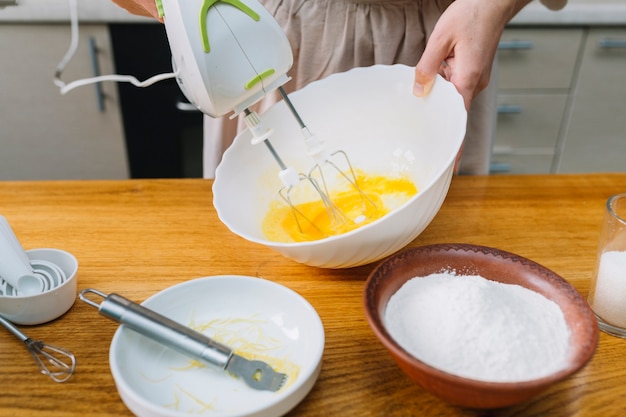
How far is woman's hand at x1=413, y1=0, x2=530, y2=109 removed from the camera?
73 centimetres

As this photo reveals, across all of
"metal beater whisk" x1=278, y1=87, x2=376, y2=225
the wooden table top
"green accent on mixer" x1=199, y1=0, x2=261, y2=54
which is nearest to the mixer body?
"green accent on mixer" x1=199, y1=0, x2=261, y2=54

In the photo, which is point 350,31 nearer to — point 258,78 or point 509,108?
point 258,78

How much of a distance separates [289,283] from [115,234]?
0.26m

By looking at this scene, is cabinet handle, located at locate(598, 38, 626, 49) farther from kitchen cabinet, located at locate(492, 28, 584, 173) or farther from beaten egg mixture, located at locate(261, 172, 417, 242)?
beaten egg mixture, located at locate(261, 172, 417, 242)

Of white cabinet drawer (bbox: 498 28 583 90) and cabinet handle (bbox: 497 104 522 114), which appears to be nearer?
white cabinet drawer (bbox: 498 28 583 90)

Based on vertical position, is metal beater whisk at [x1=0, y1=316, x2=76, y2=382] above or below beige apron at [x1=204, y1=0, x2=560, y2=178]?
below

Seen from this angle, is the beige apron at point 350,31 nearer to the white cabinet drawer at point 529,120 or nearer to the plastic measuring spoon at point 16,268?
the plastic measuring spoon at point 16,268

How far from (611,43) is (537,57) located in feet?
0.72

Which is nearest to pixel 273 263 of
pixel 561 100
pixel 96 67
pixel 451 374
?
pixel 451 374

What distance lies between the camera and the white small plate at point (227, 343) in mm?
496

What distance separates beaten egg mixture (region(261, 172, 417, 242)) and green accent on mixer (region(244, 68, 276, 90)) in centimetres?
20

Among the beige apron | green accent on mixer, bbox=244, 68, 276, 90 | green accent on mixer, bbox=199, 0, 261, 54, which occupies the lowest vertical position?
the beige apron

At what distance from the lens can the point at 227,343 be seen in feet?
1.88

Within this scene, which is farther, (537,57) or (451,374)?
(537,57)
